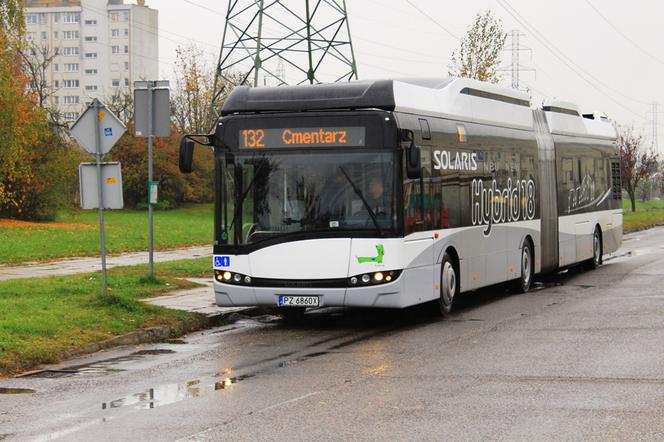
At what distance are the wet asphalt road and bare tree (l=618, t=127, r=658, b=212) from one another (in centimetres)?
6101

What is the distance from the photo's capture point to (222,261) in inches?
595

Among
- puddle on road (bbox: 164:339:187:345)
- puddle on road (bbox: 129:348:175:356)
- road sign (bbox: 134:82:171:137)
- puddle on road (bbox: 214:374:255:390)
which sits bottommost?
puddle on road (bbox: 164:339:187:345)

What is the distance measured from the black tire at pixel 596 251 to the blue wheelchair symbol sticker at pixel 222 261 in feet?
41.2

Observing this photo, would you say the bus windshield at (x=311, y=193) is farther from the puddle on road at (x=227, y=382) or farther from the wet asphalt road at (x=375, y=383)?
the puddle on road at (x=227, y=382)

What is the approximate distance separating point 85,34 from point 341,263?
5994 inches

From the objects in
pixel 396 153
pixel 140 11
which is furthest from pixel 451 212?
pixel 140 11

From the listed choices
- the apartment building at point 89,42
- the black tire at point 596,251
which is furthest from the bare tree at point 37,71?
the apartment building at point 89,42

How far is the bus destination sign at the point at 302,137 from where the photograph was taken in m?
14.6

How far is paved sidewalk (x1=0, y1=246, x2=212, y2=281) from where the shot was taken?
23.3 metres

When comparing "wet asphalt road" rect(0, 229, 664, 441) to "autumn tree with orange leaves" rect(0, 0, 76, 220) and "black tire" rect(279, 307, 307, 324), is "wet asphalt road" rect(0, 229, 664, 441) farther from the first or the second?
"autumn tree with orange leaves" rect(0, 0, 76, 220)

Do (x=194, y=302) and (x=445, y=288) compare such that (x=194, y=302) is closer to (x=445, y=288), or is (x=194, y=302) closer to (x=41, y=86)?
(x=445, y=288)

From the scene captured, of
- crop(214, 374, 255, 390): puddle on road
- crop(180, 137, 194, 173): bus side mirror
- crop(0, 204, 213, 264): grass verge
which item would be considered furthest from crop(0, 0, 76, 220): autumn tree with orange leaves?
crop(214, 374, 255, 390): puddle on road

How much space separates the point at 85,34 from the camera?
160m

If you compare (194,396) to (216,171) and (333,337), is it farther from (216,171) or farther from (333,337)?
(216,171)
